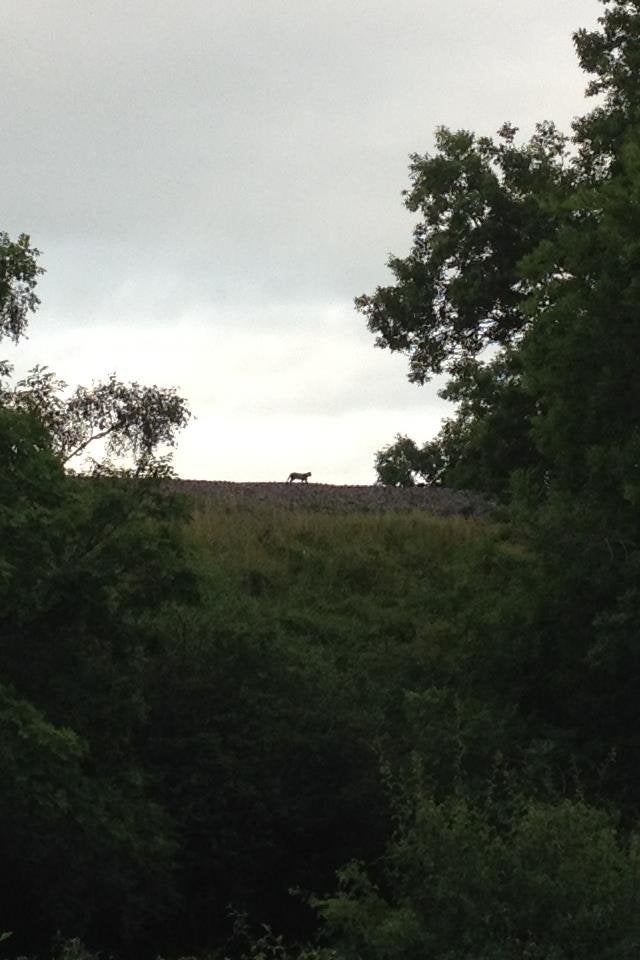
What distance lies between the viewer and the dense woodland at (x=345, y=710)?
1731 centimetres

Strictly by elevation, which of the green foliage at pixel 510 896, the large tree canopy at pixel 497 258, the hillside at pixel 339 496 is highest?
the large tree canopy at pixel 497 258

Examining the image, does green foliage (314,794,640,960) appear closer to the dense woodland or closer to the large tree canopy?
the dense woodland

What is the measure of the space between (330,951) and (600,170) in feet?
95.2

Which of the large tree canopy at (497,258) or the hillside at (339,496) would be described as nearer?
the large tree canopy at (497,258)

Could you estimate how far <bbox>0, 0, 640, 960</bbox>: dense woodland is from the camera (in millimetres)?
17312

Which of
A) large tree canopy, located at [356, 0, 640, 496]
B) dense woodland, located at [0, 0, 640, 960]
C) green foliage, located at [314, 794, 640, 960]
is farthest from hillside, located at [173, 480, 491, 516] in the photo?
green foliage, located at [314, 794, 640, 960]

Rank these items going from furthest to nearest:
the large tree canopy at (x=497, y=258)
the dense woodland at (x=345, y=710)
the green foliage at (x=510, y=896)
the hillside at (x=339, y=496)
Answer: the hillside at (x=339, y=496) < the large tree canopy at (x=497, y=258) < the dense woodland at (x=345, y=710) < the green foliage at (x=510, y=896)

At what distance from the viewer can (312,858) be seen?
27234 millimetres

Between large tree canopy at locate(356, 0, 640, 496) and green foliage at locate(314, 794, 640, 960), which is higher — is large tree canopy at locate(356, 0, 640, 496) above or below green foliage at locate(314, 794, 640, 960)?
above

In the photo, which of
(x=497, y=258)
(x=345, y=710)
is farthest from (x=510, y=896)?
(x=497, y=258)

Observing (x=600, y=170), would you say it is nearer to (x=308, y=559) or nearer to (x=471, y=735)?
(x=308, y=559)

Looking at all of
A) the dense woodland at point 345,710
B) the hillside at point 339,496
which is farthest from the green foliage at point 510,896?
the hillside at point 339,496

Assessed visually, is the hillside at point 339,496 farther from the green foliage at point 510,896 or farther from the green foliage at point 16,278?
the green foliage at point 510,896

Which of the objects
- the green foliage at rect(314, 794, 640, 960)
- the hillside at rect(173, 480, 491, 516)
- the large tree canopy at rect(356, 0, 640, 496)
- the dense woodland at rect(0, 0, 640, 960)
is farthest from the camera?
the hillside at rect(173, 480, 491, 516)
